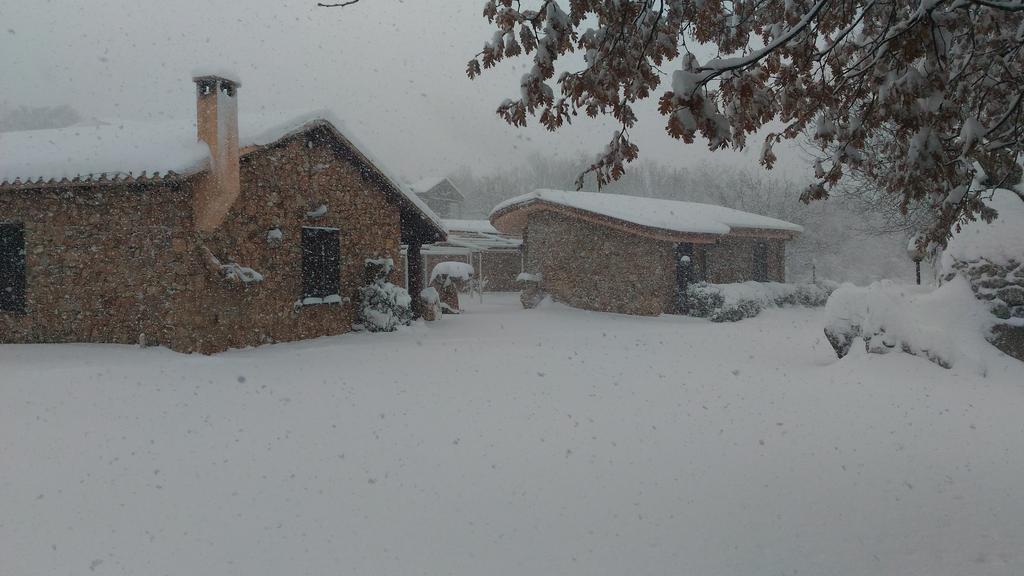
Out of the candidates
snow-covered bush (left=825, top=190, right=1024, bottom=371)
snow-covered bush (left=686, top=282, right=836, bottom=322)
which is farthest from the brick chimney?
snow-covered bush (left=686, top=282, right=836, bottom=322)

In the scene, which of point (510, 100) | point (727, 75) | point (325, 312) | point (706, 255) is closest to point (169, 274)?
point (325, 312)

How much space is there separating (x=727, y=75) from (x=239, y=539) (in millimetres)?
3962

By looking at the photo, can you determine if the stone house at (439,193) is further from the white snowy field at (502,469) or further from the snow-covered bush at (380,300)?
the white snowy field at (502,469)

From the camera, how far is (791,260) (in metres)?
37.2

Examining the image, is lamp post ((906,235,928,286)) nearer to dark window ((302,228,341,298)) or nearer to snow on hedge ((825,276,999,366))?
snow on hedge ((825,276,999,366))

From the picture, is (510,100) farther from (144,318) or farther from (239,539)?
(144,318)

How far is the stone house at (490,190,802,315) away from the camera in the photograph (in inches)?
668

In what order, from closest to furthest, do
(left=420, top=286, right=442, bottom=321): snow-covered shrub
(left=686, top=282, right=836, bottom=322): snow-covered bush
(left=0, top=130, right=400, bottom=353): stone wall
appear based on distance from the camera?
1. (left=0, top=130, right=400, bottom=353): stone wall
2. (left=420, top=286, right=442, bottom=321): snow-covered shrub
3. (left=686, top=282, right=836, bottom=322): snow-covered bush

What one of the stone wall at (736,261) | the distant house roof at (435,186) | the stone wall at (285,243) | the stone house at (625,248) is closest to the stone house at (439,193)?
the distant house roof at (435,186)

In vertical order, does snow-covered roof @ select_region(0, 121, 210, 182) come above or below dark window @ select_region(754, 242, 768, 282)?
above

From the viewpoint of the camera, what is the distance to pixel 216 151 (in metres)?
8.23

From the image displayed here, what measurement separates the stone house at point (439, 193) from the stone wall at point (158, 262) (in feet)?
110

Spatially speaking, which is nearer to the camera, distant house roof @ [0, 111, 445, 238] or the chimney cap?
distant house roof @ [0, 111, 445, 238]

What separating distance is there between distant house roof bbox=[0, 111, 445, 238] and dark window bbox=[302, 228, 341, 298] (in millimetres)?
1706
